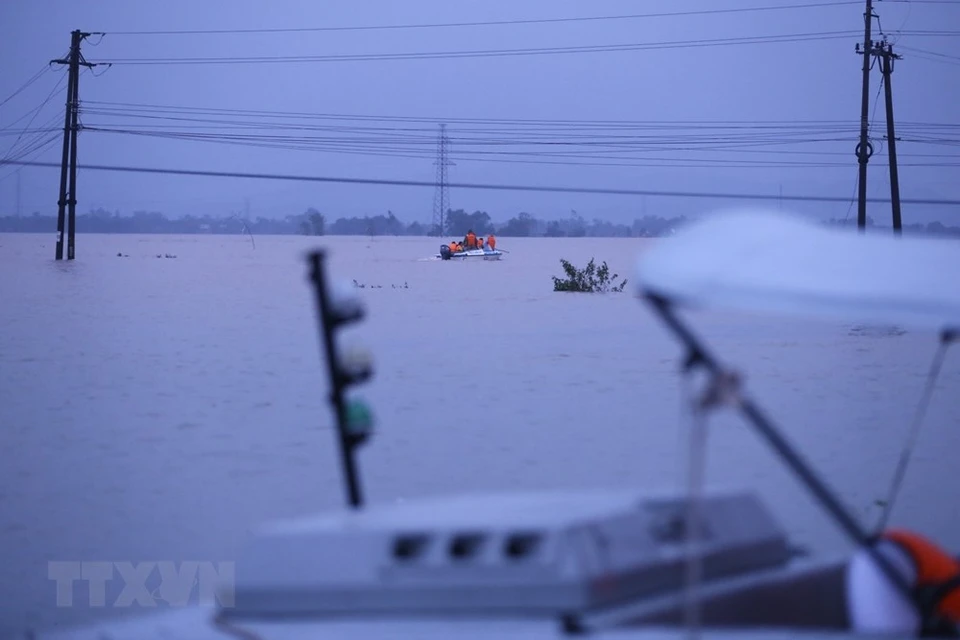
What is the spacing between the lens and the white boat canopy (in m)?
3.59

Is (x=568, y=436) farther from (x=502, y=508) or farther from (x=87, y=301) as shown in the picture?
(x=87, y=301)

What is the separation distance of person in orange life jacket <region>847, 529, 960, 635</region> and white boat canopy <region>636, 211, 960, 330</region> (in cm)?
82

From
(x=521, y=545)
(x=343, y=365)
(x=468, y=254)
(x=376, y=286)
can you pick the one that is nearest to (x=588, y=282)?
(x=376, y=286)

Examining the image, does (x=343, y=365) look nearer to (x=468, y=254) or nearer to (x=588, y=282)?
(x=588, y=282)

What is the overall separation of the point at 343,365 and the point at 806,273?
6.07 feet

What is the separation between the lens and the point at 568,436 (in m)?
14.6

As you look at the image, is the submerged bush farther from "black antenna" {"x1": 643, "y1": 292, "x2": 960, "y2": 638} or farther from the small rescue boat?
"black antenna" {"x1": 643, "y1": 292, "x2": 960, "y2": 638}

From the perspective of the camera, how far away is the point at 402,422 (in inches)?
618

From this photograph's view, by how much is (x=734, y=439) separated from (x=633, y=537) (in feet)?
33.0

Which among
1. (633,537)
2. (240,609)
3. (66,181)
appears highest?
(66,181)

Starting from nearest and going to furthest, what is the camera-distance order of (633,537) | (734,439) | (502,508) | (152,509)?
1. (633,537)
2. (502,508)
3. (152,509)
4. (734,439)

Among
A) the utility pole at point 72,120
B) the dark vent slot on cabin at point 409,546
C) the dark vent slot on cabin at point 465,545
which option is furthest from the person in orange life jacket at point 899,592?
the utility pole at point 72,120

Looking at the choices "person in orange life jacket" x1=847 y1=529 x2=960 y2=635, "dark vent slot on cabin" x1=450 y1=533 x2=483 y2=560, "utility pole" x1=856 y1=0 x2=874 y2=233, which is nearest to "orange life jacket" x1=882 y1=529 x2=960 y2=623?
"person in orange life jacket" x1=847 y1=529 x2=960 y2=635

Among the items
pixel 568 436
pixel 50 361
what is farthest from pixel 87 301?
pixel 568 436
